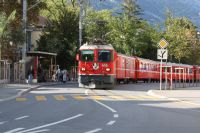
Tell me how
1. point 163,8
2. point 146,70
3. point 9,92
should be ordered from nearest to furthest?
point 9,92 < point 146,70 < point 163,8

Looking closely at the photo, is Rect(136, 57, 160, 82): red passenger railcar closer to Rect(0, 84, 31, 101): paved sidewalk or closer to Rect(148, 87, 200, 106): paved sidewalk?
Rect(0, 84, 31, 101): paved sidewalk

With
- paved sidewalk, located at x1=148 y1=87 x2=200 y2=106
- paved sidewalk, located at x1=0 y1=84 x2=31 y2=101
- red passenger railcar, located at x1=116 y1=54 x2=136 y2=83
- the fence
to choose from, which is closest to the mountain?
red passenger railcar, located at x1=116 y1=54 x2=136 y2=83

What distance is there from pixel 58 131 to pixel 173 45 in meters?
→ 82.3

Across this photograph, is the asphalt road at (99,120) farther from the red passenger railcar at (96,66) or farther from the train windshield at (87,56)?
the train windshield at (87,56)

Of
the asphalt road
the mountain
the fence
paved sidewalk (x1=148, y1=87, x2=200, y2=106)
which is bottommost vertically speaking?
the asphalt road

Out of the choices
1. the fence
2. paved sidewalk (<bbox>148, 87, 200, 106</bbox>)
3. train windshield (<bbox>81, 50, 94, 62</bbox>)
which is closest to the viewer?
paved sidewalk (<bbox>148, 87, 200, 106</bbox>)

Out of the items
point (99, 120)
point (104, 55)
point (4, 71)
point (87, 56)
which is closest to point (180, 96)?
point (104, 55)

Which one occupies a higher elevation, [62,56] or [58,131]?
[62,56]

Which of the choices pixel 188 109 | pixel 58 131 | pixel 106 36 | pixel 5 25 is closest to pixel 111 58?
pixel 5 25

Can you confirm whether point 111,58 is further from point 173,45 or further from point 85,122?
point 173,45

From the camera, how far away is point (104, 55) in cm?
4309

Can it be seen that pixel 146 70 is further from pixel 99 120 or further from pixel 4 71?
pixel 99 120

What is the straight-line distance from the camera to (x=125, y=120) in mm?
18156

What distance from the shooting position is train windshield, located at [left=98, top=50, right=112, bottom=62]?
141 feet
